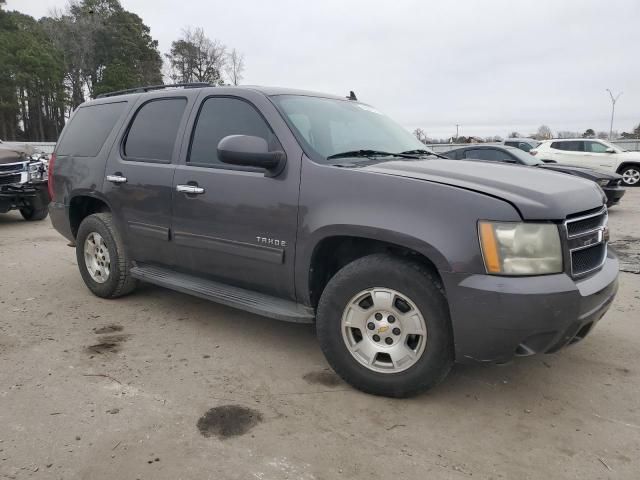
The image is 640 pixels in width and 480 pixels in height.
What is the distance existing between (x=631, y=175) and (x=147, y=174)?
16964 mm

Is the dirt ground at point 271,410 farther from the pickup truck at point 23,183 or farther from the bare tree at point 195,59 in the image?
the bare tree at point 195,59

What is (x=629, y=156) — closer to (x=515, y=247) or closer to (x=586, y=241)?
(x=586, y=241)

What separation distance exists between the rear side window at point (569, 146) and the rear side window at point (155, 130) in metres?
14.7

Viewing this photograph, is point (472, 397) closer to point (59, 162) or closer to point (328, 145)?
point (328, 145)

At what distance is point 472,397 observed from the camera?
305 cm

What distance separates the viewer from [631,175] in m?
16.6

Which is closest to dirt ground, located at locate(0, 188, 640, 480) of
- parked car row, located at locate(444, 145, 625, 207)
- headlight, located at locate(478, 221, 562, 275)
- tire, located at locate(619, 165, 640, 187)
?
headlight, located at locate(478, 221, 562, 275)

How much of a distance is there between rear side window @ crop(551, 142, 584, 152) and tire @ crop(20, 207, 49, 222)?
46.4 feet

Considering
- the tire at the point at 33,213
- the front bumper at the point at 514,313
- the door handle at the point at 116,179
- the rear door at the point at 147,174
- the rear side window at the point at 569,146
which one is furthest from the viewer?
the rear side window at the point at 569,146

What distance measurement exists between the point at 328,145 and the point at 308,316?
44.5 inches

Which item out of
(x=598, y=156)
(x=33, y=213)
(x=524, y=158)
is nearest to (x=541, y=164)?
(x=524, y=158)

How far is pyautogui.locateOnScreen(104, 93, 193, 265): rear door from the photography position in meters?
4.04

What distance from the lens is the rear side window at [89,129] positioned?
4.70 m

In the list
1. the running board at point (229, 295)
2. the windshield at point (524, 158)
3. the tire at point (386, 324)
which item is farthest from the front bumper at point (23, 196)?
the windshield at point (524, 158)
